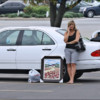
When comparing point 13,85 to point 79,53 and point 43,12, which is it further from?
point 43,12

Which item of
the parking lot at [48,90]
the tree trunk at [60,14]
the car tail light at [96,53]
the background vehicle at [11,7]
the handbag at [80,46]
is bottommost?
the background vehicle at [11,7]

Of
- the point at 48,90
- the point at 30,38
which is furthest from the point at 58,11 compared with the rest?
the point at 48,90

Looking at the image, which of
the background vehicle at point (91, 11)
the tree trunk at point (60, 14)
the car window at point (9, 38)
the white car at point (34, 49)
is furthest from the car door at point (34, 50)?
the background vehicle at point (91, 11)

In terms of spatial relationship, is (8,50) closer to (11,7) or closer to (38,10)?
(38,10)

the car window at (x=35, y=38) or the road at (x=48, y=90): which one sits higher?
the car window at (x=35, y=38)

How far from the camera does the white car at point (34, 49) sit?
1409cm

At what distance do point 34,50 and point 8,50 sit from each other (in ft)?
2.34

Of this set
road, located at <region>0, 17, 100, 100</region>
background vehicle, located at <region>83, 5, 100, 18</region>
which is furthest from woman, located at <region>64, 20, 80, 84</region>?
background vehicle, located at <region>83, 5, 100, 18</region>

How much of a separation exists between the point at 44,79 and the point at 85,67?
45.7 inches

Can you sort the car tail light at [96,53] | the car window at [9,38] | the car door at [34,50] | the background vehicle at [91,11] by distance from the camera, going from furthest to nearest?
the background vehicle at [91,11] → the car window at [9,38] → the car door at [34,50] → the car tail light at [96,53]

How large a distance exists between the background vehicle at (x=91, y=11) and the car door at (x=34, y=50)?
38.7 meters

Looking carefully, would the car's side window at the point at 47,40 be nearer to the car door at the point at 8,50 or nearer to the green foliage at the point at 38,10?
the car door at the point at 8,50

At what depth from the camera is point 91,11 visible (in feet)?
176

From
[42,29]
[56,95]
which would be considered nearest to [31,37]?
[42,29]
